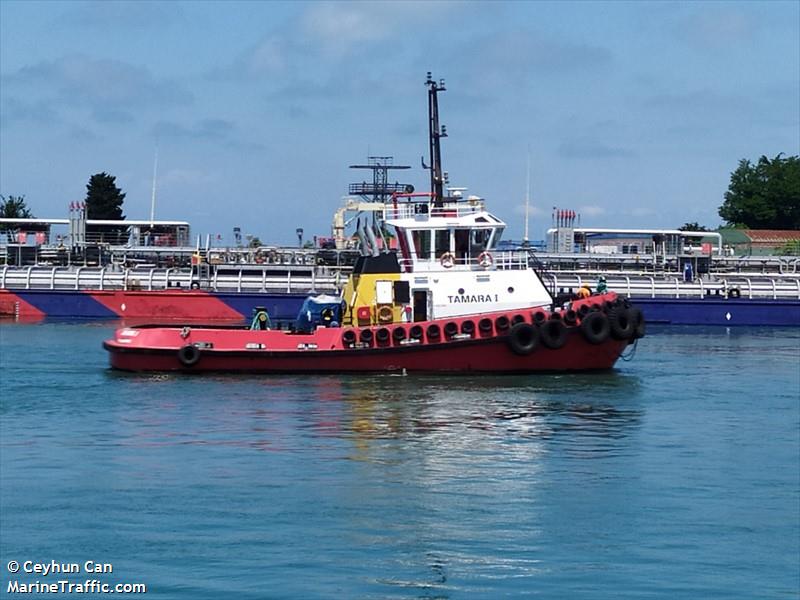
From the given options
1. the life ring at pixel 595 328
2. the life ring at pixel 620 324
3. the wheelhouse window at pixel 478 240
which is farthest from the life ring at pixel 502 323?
the life ring at pixel 620 324

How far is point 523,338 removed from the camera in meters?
29.9

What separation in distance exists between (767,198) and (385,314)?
69846mm

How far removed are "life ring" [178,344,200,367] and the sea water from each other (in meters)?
0.42

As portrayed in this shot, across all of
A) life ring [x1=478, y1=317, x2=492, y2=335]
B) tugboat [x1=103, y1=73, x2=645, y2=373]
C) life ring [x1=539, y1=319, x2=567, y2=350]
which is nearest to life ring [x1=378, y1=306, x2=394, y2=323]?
tugboat [x1=103, y1=73, x2=645, y2=373]

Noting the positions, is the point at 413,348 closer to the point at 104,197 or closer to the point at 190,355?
the point at 190,355

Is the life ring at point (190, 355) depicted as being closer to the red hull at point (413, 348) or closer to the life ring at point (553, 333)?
the red hull at point (413, 348)

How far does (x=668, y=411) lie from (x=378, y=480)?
9.03m

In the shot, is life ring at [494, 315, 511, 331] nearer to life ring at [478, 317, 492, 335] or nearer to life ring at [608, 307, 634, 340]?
life ring at [478, 317, 492, 335]

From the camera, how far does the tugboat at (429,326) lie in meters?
30.1

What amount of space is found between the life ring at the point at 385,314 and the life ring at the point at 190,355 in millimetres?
4285

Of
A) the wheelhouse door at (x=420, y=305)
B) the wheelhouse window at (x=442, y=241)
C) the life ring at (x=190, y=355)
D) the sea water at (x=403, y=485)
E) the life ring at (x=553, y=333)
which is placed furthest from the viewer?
the wheelhouse window at (x=442, y=241)

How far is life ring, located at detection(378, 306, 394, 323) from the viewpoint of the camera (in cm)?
3067

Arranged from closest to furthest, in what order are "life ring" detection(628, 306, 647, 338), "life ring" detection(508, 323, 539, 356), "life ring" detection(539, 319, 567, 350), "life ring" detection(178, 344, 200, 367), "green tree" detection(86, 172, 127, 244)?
"life ring" detection(508, 323, 539, 356) → "life ring" detection(539, 319, 567, 350) → "life ring" detection(178, 344, 200, 367) → "life ring" detection(628, 306, 647, 338) → "green tree" detection(86, 172, 127, 244)

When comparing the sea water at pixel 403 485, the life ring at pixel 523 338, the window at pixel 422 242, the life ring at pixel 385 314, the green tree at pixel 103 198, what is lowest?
the sea water at pixel 403 485
